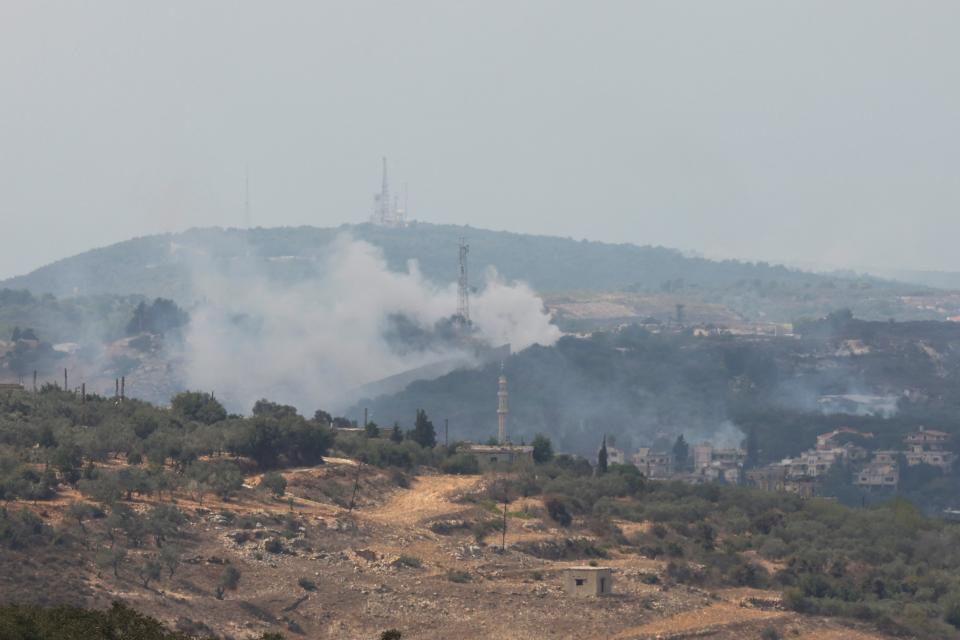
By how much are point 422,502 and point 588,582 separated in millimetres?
18023

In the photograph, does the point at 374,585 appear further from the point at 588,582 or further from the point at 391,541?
the point at 588,582

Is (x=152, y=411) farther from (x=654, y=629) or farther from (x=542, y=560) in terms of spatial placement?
(x=654, y=629)

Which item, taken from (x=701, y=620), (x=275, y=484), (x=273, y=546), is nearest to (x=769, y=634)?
(x=701, y=620)

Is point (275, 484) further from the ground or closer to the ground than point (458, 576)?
further from the ground

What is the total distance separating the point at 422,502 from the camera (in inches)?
4422

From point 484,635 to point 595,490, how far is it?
3214 centimetres

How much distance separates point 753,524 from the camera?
117 m

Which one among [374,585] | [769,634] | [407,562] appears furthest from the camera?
[407,562]

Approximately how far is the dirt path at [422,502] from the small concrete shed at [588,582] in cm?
1080

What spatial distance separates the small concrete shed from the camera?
95.4 metres

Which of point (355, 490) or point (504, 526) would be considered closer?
point (504, 526)

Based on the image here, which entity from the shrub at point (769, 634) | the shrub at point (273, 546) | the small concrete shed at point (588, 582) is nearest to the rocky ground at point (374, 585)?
the shrub at point (273, 546)

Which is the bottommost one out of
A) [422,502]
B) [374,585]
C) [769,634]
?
[769,634]

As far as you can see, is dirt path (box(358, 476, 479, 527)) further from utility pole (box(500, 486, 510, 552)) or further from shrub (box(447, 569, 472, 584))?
shrub (box(447, 569, 472, 584))
